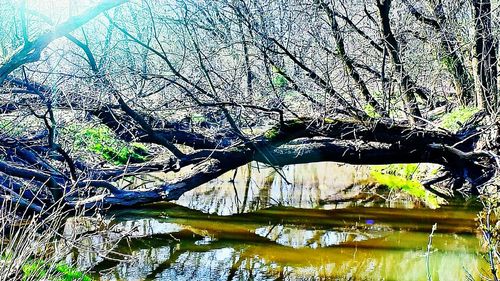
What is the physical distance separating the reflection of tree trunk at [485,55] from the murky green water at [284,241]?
2.10 metres

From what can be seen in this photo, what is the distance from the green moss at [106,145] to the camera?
10.0m

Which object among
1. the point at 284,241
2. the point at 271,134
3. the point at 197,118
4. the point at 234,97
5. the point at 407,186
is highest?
the point at 234,97

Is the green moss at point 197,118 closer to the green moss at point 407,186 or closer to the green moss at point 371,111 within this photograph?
the green moss at point 371,111

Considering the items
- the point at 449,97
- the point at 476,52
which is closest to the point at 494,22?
the point at 476,52

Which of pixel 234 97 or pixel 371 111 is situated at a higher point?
pixel 371 111

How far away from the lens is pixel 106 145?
13.0 metres

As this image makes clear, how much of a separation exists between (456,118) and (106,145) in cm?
760

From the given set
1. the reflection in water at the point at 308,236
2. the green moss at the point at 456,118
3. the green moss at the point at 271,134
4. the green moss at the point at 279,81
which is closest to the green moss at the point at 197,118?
the green moss at the point at 271,134

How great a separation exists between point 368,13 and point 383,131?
2.44m

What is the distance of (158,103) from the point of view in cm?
920

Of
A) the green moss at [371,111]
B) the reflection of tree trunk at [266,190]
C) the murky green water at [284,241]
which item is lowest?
the murky green water at [284,241]

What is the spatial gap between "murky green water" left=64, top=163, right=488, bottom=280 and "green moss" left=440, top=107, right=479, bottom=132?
5.02 ft

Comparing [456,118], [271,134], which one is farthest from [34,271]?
[456,118]

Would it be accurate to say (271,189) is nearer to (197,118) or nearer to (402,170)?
(402,170)
